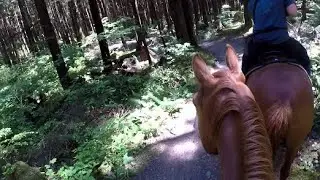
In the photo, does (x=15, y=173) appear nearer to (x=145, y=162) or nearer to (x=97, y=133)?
(x=97, y=133)

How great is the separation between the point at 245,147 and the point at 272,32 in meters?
3.08

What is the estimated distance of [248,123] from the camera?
2.08 metres

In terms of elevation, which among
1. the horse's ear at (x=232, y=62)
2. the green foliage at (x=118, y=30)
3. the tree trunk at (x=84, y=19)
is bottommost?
the tree trunk at (x=84, y=19)

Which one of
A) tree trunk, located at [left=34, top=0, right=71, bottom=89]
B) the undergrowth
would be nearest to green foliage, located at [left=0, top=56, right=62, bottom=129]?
the undergrowth

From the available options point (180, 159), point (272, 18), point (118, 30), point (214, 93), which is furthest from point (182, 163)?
point (118, 30)

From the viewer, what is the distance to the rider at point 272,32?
4504 millimetres

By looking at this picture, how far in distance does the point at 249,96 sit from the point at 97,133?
6025mm

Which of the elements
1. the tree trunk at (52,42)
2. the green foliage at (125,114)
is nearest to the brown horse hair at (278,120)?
the green foliage at (125,114)

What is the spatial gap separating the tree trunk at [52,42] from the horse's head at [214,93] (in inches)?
397

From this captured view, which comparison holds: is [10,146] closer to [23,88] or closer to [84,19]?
[23,88]

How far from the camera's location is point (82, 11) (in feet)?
121

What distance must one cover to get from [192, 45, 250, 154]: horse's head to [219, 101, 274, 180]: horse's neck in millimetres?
100

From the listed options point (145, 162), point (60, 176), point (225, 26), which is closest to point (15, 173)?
point (60, 176)

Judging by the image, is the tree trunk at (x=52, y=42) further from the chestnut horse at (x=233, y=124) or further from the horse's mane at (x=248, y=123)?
the horse's mane at (x=248, y=123)
